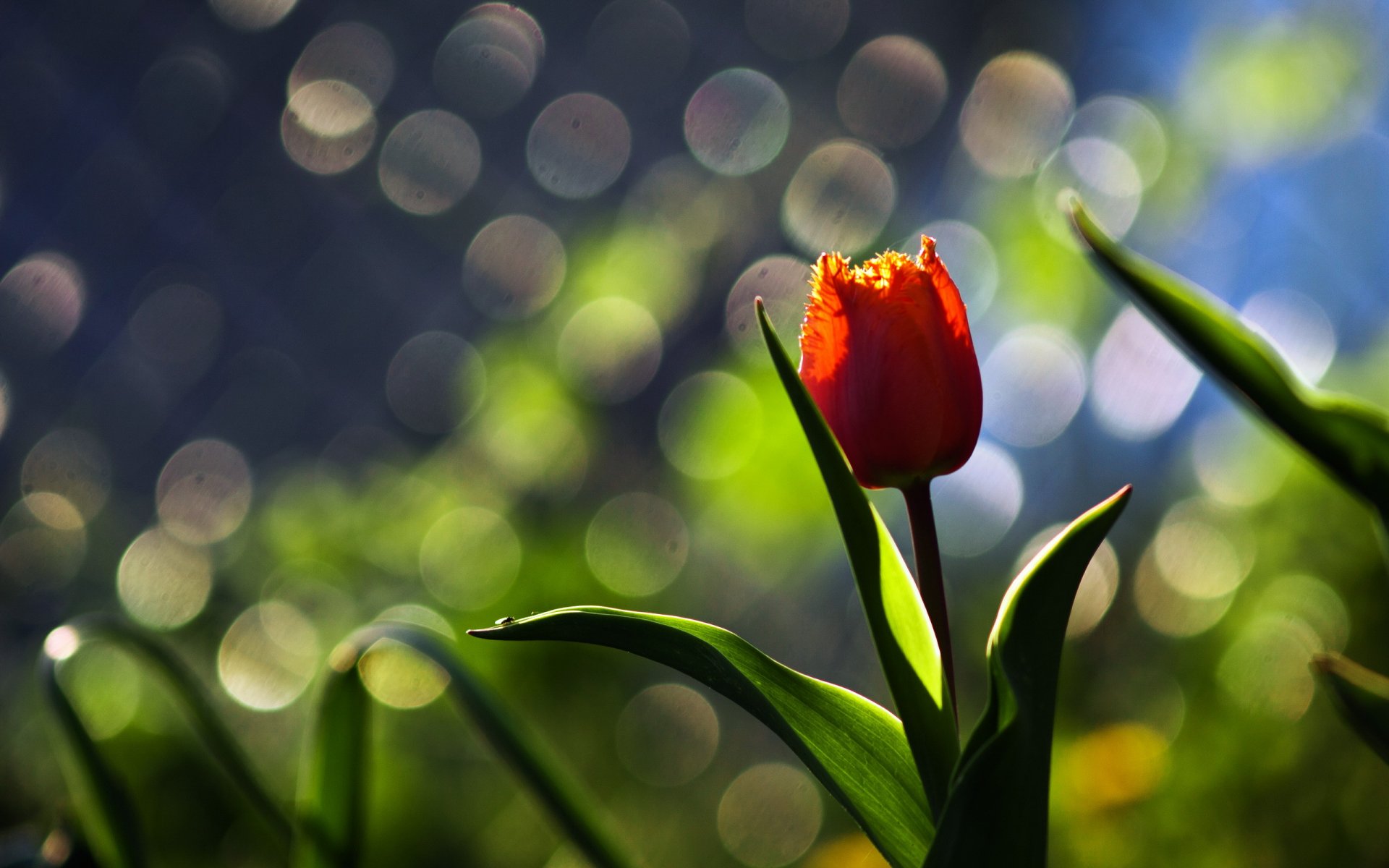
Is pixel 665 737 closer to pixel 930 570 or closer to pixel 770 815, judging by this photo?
pixel 770 815

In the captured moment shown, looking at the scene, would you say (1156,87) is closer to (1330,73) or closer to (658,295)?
(1330,73)

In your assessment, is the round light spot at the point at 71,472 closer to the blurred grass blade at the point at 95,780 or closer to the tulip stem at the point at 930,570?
the blurred grass blade at the point at 95,780

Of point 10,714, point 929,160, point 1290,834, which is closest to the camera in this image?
point 1290,834

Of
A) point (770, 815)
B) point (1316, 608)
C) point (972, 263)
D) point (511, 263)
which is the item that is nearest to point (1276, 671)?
point (1316, 608)

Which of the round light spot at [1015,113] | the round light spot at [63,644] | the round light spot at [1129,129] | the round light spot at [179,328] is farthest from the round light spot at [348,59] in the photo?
the round light spot at [63,644]

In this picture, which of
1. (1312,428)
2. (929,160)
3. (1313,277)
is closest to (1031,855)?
(1312,428)

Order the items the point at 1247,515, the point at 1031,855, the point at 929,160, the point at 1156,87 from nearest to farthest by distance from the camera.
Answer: the point at 1031,855, the point at 1247,515, the point at 1156,87, the point at 929,160
